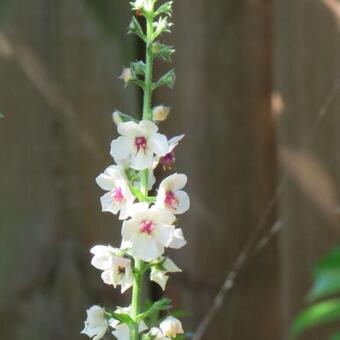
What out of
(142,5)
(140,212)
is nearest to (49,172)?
(142,5)

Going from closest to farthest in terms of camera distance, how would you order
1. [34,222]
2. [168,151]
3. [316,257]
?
1. [168,151]
2. [34,222]
3. [316,257]

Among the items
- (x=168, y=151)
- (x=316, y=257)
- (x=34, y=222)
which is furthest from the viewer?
(x=316, y=257)

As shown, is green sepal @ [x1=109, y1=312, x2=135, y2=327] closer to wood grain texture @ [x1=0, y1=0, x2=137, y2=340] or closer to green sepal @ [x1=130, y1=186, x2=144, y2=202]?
green sepal @ [x1=130, y1=186, x2=144, y2=202]

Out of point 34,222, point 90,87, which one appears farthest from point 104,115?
point 34,222

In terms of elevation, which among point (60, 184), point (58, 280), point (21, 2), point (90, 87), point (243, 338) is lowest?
point (243, 338)

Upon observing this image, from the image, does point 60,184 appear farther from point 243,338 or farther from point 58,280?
point 243,338

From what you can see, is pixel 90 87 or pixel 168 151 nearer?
pixel 168 151
